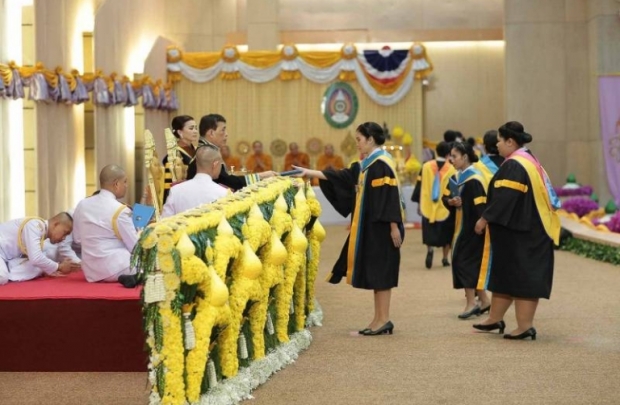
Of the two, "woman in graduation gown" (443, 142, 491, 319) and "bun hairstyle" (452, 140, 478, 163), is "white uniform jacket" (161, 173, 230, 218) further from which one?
"bun hairstyle" (452, 140, 478, 163)

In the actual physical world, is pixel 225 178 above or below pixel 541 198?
above

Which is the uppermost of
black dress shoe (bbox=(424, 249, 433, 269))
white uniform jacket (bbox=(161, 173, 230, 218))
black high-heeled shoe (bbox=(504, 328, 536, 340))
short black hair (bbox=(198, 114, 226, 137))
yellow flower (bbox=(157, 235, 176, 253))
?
short black hair (bbox=(198, 114, 226, 137))

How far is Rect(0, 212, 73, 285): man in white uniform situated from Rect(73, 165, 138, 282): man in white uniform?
0.29m

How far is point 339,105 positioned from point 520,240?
45.3 feet

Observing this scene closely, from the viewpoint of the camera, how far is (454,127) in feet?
76.0

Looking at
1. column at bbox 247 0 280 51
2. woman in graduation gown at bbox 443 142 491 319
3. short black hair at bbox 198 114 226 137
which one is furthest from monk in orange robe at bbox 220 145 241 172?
short black hair at bbox 198 114 226 137

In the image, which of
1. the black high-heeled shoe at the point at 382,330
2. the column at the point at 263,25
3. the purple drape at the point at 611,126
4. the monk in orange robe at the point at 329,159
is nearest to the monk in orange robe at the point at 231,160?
the monk in orange robe at the point at 329,159

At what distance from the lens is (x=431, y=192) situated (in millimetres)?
12406

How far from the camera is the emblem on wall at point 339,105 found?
21.3 metres

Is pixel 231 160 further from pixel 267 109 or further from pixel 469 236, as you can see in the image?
pixel 469 236

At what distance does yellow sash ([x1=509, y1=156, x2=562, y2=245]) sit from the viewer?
773 centimetres

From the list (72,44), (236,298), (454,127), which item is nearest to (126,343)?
(236,298)

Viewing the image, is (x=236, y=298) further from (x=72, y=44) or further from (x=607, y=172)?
(x=607, y=172)

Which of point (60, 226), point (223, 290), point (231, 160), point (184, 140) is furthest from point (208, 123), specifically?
point (231, 160)
